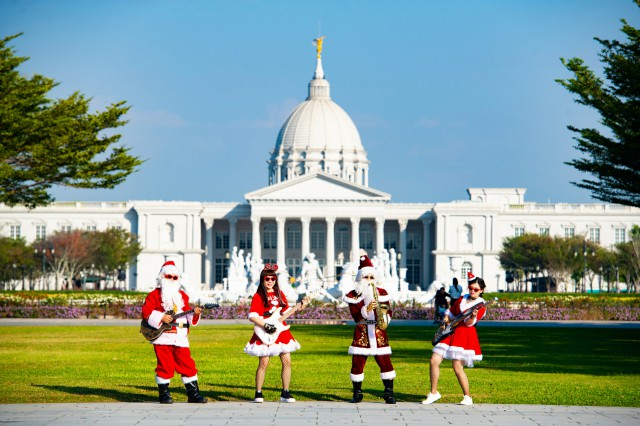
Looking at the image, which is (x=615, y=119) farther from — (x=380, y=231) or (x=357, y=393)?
(x=380, y=231)

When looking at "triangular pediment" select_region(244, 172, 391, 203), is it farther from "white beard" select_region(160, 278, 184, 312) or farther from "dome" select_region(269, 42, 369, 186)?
"white beard" select_region(160, 278, 184, 312)

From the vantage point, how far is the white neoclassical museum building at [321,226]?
121 m

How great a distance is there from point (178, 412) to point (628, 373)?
10.4 m

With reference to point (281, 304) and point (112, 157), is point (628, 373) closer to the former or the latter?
point (281, 304)

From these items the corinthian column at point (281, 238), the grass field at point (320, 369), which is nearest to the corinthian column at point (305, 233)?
the corinthian column at point (281, 238)

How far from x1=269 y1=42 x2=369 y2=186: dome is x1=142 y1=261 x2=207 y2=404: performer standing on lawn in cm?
13061

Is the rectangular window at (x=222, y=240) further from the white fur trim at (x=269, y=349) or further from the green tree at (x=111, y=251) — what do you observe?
the white fur trim at (x=269, y=349)

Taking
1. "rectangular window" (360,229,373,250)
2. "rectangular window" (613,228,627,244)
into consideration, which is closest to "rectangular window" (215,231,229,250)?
"rectangular window" (360,229,373,250)

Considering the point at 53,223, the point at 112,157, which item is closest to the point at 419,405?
the point at 112,157

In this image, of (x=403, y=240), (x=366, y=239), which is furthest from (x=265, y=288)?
(x=366, y=239)

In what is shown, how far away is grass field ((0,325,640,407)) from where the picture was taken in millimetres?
18984

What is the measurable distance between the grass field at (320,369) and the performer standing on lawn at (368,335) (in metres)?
0.92

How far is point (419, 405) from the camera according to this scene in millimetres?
17453

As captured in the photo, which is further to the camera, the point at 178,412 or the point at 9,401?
the point at 9,401
